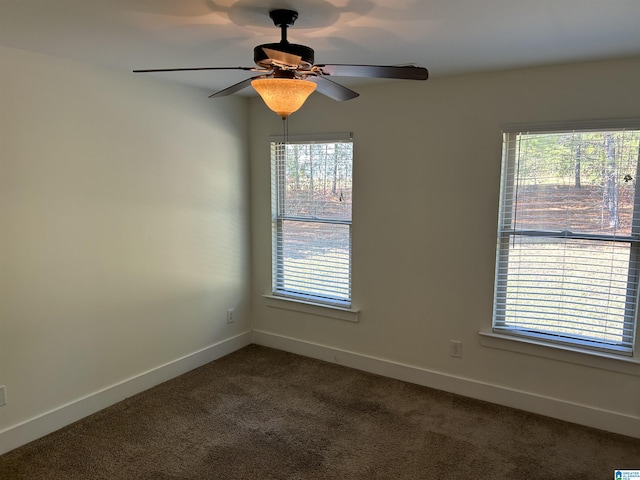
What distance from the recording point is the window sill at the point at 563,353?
271 cm

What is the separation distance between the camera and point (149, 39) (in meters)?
2.25

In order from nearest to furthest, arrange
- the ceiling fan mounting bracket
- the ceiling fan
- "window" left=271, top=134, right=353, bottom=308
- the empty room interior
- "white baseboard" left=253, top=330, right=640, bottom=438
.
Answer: the ceiling fan, the ceiling fan mounting bracket, the empty room interior, "white baseboard" left=253, top=330, right=640, bottom=438, "window" left=271, top=134, right=353, bottom=308

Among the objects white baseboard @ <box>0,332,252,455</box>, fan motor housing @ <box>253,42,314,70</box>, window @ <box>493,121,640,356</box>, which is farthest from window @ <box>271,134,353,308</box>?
fan motor housing @ <box>253,42,314,70</box>

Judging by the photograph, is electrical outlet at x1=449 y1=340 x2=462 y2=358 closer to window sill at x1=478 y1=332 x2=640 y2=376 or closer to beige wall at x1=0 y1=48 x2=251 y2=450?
window sill at x1=478 y1=332 x2=640 y2=376

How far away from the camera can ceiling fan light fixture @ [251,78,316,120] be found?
1803 mm

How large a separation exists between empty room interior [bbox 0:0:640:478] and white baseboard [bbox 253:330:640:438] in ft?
0.05

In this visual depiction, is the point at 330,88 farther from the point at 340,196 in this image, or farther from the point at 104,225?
the point at 104,225

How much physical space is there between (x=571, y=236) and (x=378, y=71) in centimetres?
180

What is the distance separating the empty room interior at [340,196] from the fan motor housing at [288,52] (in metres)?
0.02

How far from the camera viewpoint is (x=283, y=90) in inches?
71.6

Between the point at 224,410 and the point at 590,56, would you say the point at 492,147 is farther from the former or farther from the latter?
the point at 224,410

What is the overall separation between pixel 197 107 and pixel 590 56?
2.61 metres

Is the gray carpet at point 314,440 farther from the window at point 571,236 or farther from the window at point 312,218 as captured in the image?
the window at point 312,218

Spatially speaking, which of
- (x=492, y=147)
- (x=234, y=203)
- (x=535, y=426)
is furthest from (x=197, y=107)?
(x=535, y=426)
